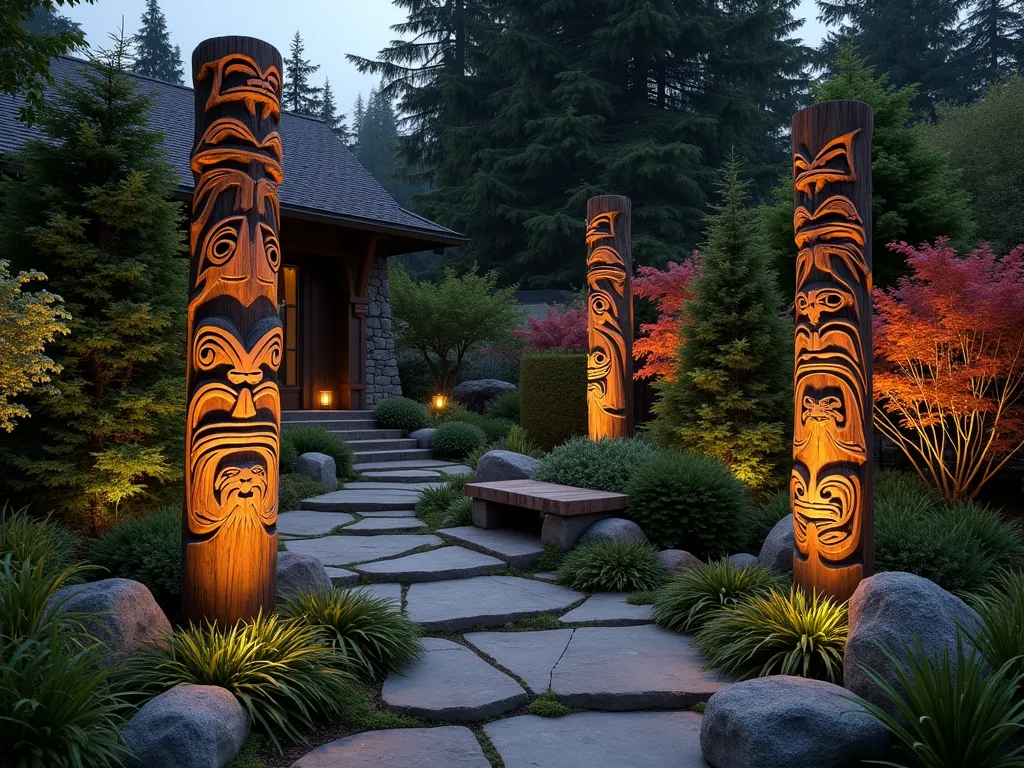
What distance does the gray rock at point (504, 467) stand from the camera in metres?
7.21

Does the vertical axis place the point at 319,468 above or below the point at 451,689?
above

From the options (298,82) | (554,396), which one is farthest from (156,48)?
(554,396)

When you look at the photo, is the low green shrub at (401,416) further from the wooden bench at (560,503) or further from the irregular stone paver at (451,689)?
the irregular stone paver at (451,689)

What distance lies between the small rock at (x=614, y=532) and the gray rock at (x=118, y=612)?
3.07m

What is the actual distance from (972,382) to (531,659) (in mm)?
4211

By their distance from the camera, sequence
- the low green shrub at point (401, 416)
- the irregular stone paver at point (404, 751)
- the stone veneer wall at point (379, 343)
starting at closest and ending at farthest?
the irregular stone paver at point (404, 751), the low green shrub at point (401, 416), the stone veneer wall at point (379, 343)

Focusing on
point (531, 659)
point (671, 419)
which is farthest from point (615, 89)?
point (531, 659)

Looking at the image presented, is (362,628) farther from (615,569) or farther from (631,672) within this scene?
(615,569)

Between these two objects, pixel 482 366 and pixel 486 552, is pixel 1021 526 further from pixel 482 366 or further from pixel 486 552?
pixel 482 366

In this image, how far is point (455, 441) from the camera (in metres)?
10.6

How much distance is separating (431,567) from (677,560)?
1684mm

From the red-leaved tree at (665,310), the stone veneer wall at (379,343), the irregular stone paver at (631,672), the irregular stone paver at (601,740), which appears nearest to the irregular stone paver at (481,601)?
the irregular stone paver at (631,672)

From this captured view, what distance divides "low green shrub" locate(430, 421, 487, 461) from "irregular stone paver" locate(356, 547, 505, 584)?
15.8 feet

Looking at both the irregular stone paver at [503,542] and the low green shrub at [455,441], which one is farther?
the low green shrub at [455,441]
